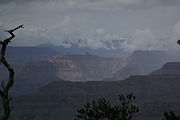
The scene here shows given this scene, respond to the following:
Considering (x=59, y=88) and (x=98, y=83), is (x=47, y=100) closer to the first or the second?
(x=59, y=88)

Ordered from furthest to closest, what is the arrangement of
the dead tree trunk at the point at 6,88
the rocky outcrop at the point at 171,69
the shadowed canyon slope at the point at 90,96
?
the rocky outcrop at the point at 171,69 → the shadowed canyon slope at the point at 90,96 → the dead tree trunk at the point at 6,88

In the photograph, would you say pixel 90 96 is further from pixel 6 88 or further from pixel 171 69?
pixel 6 88

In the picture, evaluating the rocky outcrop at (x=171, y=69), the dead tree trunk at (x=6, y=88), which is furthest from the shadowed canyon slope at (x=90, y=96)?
the dead tree trunk at (x=6, y=88)

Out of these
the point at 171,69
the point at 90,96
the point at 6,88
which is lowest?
the point at 6,88

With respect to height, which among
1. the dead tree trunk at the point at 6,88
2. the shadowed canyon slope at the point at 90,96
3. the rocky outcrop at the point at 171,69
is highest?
the rocky outcrop at the point at 171,69

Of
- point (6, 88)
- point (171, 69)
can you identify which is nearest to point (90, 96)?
point (171, 69)

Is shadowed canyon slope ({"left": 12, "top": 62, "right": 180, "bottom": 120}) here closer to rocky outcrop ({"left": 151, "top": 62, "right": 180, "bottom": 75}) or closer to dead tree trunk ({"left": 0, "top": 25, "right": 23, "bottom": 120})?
rocky outcrop ({"left": 151, "top": 62, "right": 180, "bottom": 75})

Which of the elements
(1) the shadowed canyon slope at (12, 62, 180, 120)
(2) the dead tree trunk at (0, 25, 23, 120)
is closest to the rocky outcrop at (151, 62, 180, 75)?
(1) the shadowed canyon slope at (12, 62, 180, 120)

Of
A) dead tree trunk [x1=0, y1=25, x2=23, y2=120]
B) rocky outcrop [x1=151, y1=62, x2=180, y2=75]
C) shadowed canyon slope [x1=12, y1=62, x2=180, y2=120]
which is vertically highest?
rocky outcrop [x1=151, y1=62, x2=180, y2=75]

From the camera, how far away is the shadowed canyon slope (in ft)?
433

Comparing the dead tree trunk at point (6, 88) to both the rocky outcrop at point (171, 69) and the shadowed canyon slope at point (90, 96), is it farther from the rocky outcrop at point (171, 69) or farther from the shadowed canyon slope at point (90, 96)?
the rocky outcrop at point (171, 69)

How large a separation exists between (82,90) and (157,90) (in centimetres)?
2731

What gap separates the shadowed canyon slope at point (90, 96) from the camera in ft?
433

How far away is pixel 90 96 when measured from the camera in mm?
147875
